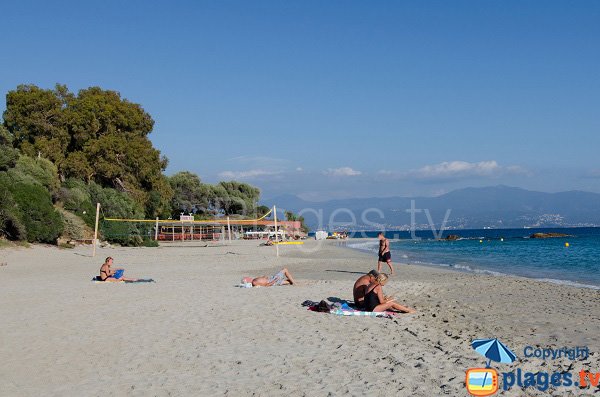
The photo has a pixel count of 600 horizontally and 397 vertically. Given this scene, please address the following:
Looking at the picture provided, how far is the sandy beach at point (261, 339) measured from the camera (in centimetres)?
491

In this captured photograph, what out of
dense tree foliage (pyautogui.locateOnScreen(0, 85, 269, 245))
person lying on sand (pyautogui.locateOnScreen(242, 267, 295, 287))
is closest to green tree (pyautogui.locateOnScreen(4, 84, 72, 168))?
dense tree foliage (pyautogui.locateOnScreen(0, 85, 269, 245))

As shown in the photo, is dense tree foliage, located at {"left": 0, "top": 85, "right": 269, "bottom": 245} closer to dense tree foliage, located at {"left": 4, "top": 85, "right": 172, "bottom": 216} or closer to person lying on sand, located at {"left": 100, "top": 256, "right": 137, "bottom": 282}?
dense tree foliage, located at {"left": 4, "top": 85, "right": 172, "bottom": 216}

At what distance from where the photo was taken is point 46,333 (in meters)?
7.10

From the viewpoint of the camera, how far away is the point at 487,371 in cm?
430

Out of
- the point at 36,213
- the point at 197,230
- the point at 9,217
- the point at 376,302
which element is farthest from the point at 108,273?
the point at 197,230

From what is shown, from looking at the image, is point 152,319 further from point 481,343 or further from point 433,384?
point 481,343

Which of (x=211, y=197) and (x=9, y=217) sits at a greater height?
(x=211, y=197)

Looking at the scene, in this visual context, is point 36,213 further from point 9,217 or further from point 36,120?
point 36,120

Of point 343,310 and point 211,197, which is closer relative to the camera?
point 343,310

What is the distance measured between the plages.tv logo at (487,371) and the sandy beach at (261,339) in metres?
0.20

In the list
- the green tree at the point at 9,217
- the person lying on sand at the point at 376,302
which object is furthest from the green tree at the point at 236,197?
the person lying on sand at the point at 376,302

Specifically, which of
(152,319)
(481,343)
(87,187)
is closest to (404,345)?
(481,343)

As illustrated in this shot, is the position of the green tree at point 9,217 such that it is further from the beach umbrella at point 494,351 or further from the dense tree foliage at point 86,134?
the beach umbrella at point 494,351

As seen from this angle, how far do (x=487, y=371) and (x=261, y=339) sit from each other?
3084 millimetres
